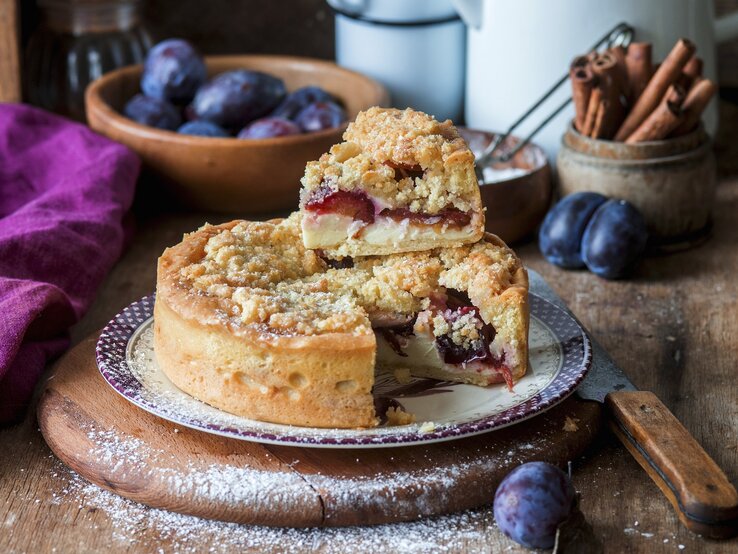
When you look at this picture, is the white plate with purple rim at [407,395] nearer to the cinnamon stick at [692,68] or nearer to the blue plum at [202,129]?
the blue plum at [202,129]

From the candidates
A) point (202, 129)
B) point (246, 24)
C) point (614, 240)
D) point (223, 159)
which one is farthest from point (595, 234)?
point (246, 24)

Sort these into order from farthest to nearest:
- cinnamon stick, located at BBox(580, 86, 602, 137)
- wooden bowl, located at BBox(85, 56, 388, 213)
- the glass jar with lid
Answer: the glass jar with lid → wooden bowl, located at BBox(85, 56, 388, 213) → cinnamon stick, located at BBox(580, 86, 602, 137)

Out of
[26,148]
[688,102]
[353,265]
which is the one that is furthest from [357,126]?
[26,148]

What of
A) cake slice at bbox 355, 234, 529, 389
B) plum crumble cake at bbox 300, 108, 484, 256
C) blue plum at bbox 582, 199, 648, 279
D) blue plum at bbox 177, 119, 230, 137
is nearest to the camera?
cake slice at bbox 355, 234, 529, 389

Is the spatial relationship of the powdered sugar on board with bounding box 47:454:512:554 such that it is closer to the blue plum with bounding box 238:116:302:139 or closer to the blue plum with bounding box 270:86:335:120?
the blue plum with bounding box 238:116:302:139

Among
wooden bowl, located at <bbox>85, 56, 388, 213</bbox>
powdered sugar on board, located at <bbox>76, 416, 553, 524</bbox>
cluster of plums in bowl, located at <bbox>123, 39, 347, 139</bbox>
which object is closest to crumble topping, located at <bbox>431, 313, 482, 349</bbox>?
powdered sugar on board, located at <bbox>76, 416, 553, 524</bbox>

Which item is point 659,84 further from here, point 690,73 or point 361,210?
point 361,210
